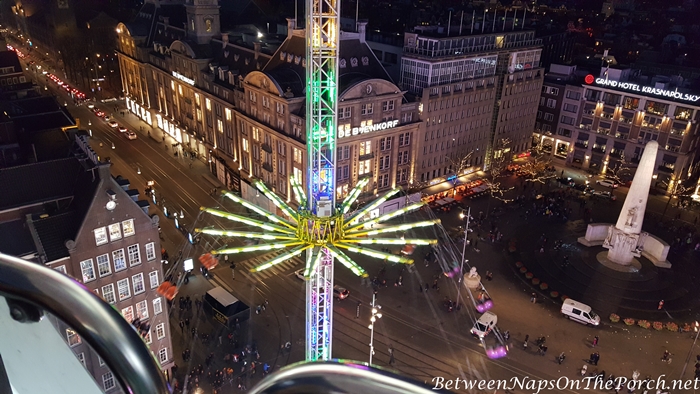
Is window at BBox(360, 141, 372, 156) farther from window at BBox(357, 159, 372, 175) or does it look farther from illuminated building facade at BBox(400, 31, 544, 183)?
illuminated building facade at BBox(400, 31, 544, 183)

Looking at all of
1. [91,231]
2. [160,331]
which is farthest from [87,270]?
[160,331]

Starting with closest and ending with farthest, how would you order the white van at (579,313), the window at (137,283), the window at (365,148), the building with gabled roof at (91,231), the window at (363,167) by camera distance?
the building with gabled roof at (91,231), the window at (137,283), the white van at (579,313), the window at (365,148), the window at (363,167)

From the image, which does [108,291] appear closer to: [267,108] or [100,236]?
[100,236]

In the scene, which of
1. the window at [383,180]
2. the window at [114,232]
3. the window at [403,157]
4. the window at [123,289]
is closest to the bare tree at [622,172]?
the window at [403,157]

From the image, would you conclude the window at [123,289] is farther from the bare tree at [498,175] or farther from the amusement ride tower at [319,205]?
the bare tree at [498,175]

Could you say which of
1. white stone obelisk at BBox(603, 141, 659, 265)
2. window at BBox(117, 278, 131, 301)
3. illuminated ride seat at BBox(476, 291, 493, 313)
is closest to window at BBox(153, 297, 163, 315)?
window at BBox(117, 278, 131, 301)

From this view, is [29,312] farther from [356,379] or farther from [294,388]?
[356,379]
